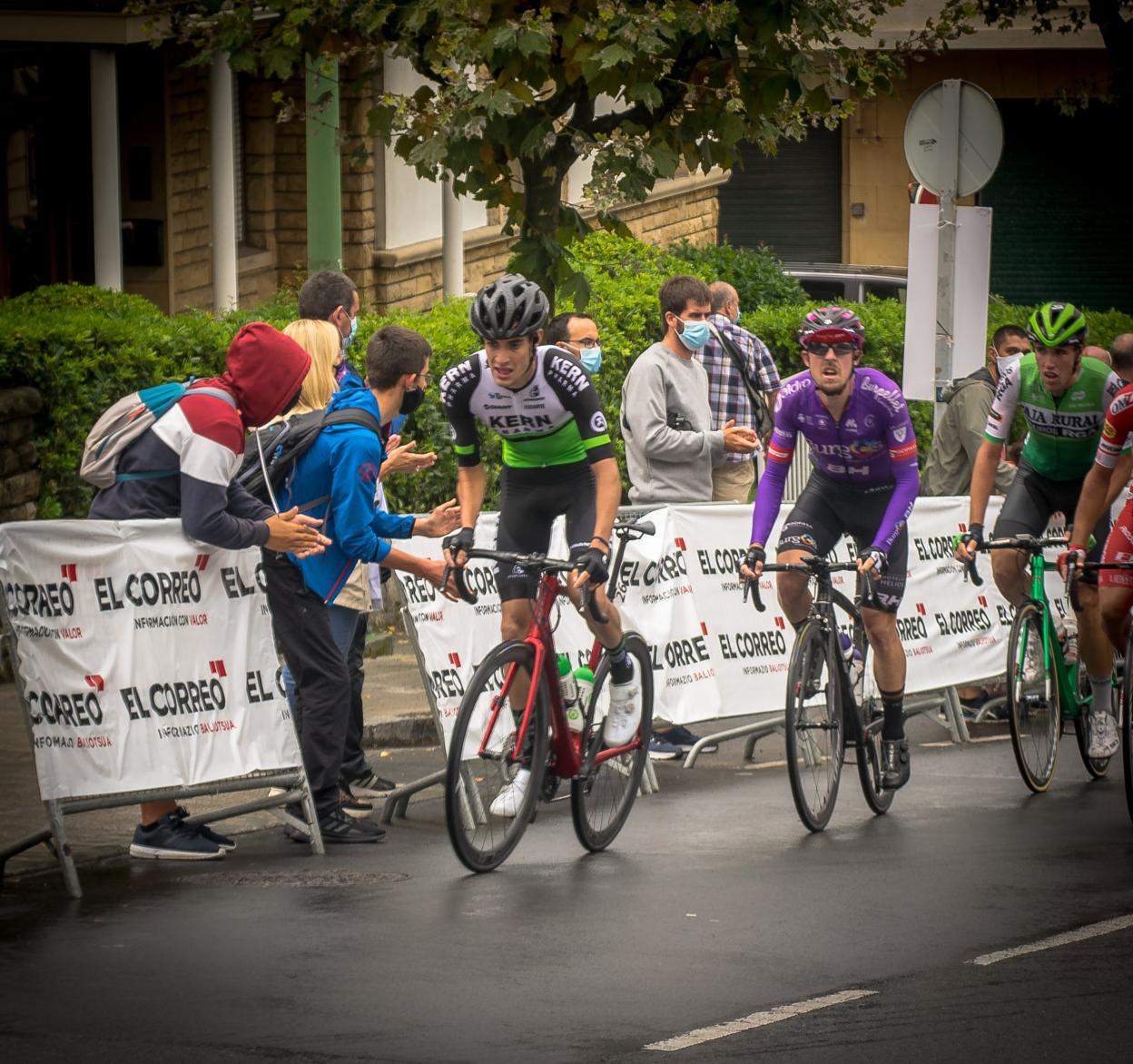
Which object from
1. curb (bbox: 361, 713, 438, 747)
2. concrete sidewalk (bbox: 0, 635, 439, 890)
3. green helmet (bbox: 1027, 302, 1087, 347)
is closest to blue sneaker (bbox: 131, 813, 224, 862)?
concrete sidewalk (bbox: 0, 635, 439, 890)

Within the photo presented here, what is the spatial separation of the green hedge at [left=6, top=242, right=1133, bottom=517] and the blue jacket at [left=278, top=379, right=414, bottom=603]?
3677 millimetres

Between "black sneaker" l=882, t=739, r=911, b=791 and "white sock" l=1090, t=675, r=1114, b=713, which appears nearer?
"black sneaker" l=882, t=739, r=911, b=791

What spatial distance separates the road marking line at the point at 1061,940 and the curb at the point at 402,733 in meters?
4.62

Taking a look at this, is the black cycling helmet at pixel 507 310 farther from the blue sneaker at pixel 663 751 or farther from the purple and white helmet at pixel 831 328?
the blue sneaker at pixel 663 751

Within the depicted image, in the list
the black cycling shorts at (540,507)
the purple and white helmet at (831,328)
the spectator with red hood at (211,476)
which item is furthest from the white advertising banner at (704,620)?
the purple and white helmet at (831,328)

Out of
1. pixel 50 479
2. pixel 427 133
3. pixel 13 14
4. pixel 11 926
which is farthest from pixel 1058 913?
pixel 13 14

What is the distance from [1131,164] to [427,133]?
2920cm

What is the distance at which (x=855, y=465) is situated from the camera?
966cm

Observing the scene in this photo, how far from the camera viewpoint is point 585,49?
10.9 m

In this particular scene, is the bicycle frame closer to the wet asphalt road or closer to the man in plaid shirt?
the wet asphalt road

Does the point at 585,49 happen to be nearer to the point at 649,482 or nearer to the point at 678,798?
the point at 649,482

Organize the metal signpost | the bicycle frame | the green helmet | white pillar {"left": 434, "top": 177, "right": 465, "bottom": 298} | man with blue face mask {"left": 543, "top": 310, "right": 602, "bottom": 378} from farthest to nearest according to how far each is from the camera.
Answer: white pillar {"left": 434, "top": 177, "right": 465, "bottom": 298}, the metal signpost, man with blue face mask {"left": 543, "top": 310, "right": 602, "bottom": 378}, the green helmet, the bicycle frame

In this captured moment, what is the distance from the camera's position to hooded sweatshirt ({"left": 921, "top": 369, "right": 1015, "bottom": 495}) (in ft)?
42.9

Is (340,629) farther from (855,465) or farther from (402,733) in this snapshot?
(402,733)
